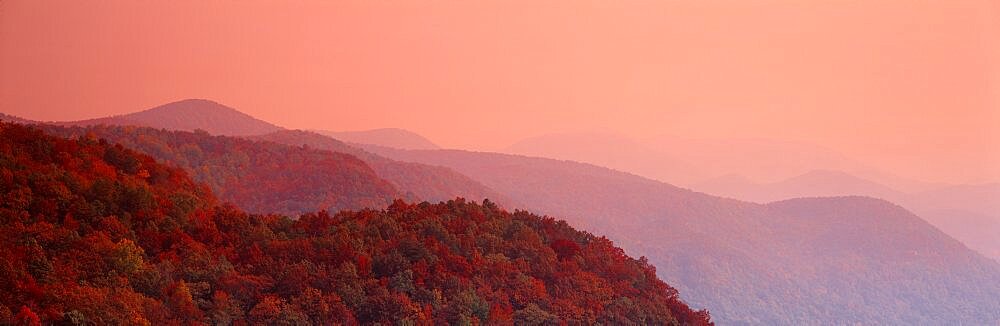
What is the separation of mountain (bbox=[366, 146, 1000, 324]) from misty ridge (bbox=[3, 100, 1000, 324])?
291 mm

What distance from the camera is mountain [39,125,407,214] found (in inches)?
2377

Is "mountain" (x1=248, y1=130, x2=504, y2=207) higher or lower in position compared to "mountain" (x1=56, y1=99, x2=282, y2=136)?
lower

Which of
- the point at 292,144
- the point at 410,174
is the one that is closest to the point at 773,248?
the point at 410,174

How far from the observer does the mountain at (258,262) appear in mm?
13453

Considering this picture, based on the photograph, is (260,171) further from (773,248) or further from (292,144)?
(773,248)

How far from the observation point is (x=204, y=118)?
13225cm

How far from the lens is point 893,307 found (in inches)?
4067

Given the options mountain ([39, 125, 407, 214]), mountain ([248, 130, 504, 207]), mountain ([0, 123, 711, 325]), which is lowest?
mountain ([0, 123, 711, 325])

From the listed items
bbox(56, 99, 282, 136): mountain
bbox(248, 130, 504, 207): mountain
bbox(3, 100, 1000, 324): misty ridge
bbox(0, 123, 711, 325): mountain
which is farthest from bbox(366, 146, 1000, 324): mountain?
bbox(0, 123, 711, 325): mountain

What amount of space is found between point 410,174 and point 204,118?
58597mm

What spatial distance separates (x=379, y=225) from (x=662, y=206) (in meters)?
116

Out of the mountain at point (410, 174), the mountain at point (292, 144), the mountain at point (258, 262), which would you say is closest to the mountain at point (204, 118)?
the mountain at point (292, 144)

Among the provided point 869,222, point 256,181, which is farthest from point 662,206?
point 256,181

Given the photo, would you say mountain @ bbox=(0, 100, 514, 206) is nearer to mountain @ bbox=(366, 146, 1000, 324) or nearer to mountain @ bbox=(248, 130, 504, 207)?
mountain @ bbox=(248, 130, 504, 207)
